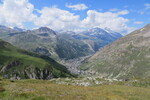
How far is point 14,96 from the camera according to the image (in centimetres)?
3419

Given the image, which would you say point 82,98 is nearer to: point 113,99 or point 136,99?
point 113,99

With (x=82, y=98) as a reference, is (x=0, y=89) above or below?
above

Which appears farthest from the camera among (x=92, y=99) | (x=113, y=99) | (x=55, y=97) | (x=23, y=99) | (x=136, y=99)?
(x=136, y=99)

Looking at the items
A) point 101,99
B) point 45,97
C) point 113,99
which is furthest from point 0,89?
point 113,99

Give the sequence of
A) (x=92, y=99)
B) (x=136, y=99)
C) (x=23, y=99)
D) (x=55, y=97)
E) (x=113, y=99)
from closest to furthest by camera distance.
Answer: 1. (x=23, y=99)
2. (x=55, y=97)
3. (x=92, y=99)
4. (x=113, y=99)
5. (x=136, y=99)

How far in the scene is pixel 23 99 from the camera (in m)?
33.5

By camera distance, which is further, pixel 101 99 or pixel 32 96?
pixel 101 99

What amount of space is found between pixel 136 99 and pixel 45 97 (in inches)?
1086

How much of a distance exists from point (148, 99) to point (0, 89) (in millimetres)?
40529

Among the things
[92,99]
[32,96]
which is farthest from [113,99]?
[32,96]

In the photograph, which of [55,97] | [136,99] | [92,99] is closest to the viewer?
[55,97]

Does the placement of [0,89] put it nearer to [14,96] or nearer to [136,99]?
[14,96]

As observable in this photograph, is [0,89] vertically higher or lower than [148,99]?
higher

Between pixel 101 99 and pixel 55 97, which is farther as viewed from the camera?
pixel 101 99
